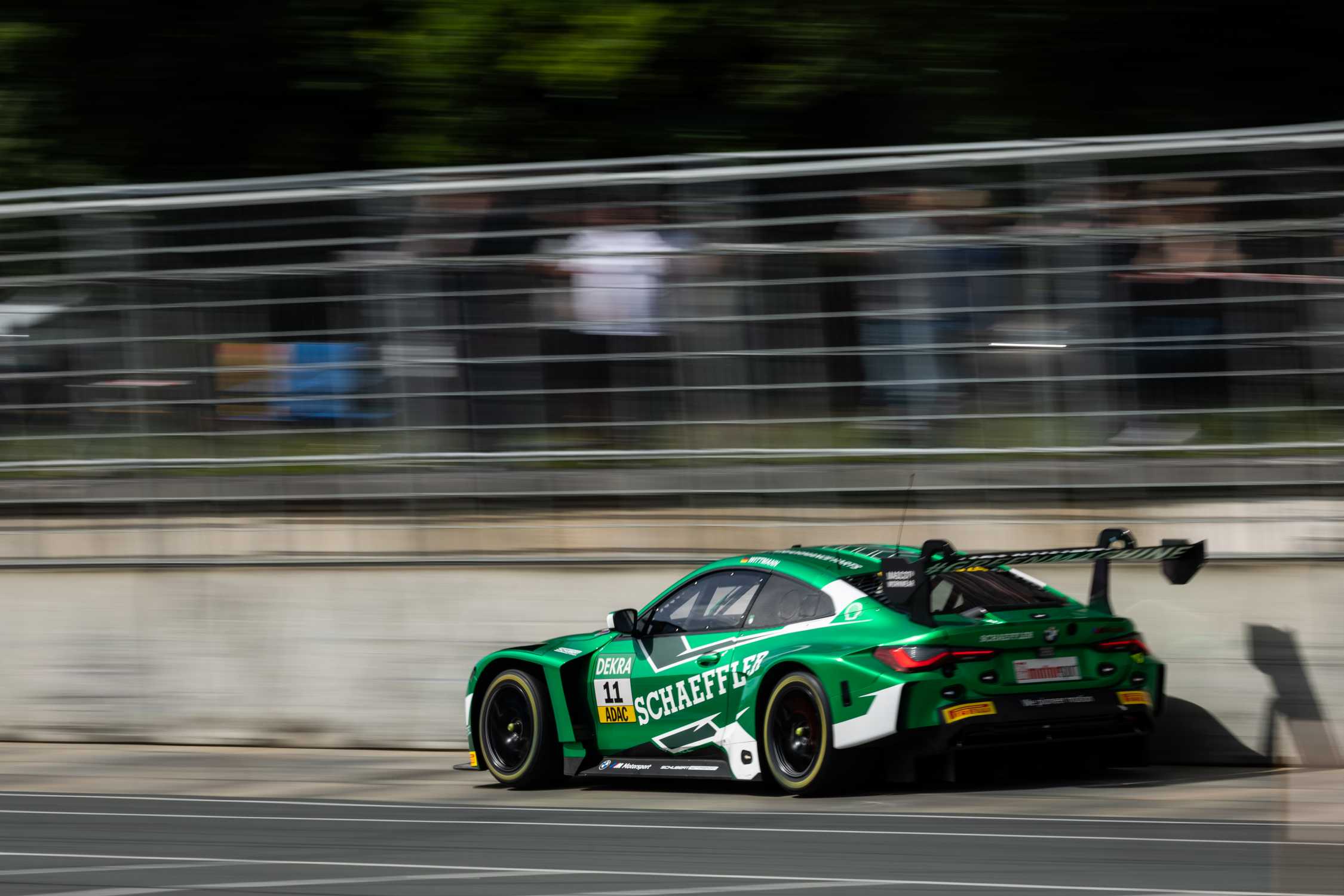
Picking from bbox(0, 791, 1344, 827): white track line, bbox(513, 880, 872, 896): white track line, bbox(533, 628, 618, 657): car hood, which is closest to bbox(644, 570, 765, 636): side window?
bbox(533, 628, 618, 657): car hood

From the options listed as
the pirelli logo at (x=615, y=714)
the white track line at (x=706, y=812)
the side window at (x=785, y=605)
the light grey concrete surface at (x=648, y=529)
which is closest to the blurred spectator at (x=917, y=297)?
the light grey concrete surface at (x=648, y=529)

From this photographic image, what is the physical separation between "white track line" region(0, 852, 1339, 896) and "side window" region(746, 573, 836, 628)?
8.92 ft

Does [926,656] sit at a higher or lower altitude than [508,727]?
higher

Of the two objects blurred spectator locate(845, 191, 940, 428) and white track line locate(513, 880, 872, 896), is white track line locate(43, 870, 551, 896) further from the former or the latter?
blurred spectator locate(845, 191, 940, 428)

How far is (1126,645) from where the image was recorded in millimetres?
10141

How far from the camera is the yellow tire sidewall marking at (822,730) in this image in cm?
973

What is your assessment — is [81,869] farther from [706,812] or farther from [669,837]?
[706,812]

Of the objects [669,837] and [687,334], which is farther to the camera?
[687,334]

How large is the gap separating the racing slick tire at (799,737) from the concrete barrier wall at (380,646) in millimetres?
2423

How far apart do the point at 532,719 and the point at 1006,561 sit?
294 centimetres

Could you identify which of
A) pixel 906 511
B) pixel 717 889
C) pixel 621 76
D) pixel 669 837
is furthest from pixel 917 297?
pixel 717 889

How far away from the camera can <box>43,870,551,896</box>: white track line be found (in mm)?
7566

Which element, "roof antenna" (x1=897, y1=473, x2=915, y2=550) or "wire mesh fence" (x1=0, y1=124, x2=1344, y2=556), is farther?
"roof antenna" (x1=897, y1=473, x2=915, y2=550)

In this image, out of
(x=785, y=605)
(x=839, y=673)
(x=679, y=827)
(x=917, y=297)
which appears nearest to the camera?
(x=679, y=827)
